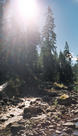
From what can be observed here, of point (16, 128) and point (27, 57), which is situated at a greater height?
point (27, 57)

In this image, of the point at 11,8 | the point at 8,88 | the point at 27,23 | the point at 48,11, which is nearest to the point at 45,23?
the point at 48,11

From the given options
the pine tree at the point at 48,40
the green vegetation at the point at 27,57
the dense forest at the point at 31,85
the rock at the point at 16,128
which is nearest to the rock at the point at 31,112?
the dense forest at the point at 31,85

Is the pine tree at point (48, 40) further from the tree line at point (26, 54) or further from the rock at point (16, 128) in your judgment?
the rock at point (16, 128)

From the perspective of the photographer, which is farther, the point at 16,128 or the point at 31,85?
the point at 31,85

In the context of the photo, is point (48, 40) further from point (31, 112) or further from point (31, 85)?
point (31, 112)

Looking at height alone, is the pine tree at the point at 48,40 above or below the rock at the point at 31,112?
above

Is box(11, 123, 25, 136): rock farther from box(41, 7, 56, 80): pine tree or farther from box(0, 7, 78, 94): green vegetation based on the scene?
box(41, 7, 56, 80): pine tree

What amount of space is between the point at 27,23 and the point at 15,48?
276 inches

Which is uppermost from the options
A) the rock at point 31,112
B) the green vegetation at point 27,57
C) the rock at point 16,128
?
the green vegetation at point 27,57

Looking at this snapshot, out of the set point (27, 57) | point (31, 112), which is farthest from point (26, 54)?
point (31, 112)

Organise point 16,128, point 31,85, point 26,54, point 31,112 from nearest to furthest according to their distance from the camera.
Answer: point 16,128, point 31,112, point 31,85, point 26,54

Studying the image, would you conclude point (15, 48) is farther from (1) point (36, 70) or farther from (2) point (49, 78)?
(2) point (49, 78)

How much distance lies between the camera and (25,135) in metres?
5.21

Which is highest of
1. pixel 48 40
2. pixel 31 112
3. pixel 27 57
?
pixel 48 40
